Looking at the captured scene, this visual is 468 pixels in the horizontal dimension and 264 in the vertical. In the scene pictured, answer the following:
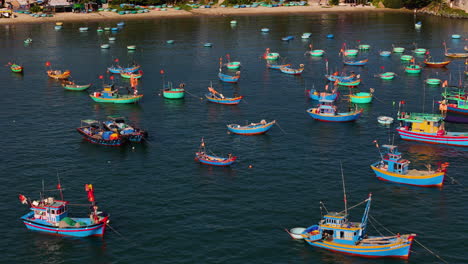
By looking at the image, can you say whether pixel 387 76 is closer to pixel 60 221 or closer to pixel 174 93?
pixel 174 93

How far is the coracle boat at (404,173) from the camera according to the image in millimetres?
98838

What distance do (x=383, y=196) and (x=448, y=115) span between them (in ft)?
165

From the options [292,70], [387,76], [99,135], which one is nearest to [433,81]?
[387,76]

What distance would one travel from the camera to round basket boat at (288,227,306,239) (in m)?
82.9

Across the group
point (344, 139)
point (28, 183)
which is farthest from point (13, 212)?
point (344, 139)

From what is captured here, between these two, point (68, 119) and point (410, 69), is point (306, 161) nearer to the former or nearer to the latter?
point (68, 119)

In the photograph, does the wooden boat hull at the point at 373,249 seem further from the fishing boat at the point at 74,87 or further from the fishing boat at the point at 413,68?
the fishing boat at the point at 413,68

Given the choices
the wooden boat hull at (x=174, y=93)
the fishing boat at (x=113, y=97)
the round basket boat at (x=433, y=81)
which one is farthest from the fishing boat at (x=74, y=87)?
the round basket boat at (x=433, y=81)

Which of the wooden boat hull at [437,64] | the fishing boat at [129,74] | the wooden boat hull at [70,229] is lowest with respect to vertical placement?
the wooden boat hull at [70,229]

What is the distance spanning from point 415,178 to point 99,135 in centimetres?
6410

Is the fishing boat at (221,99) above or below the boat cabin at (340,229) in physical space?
above

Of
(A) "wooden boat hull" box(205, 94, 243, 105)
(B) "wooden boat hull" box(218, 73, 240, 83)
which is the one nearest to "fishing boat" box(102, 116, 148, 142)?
(A) "wooden boat hull" box(205, 94, 243, 105)

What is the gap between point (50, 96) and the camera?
167 metres

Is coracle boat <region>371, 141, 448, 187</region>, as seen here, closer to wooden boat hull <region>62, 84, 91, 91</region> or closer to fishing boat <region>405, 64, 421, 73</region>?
fishing boat <region>405, 64, 421, 73</region>
